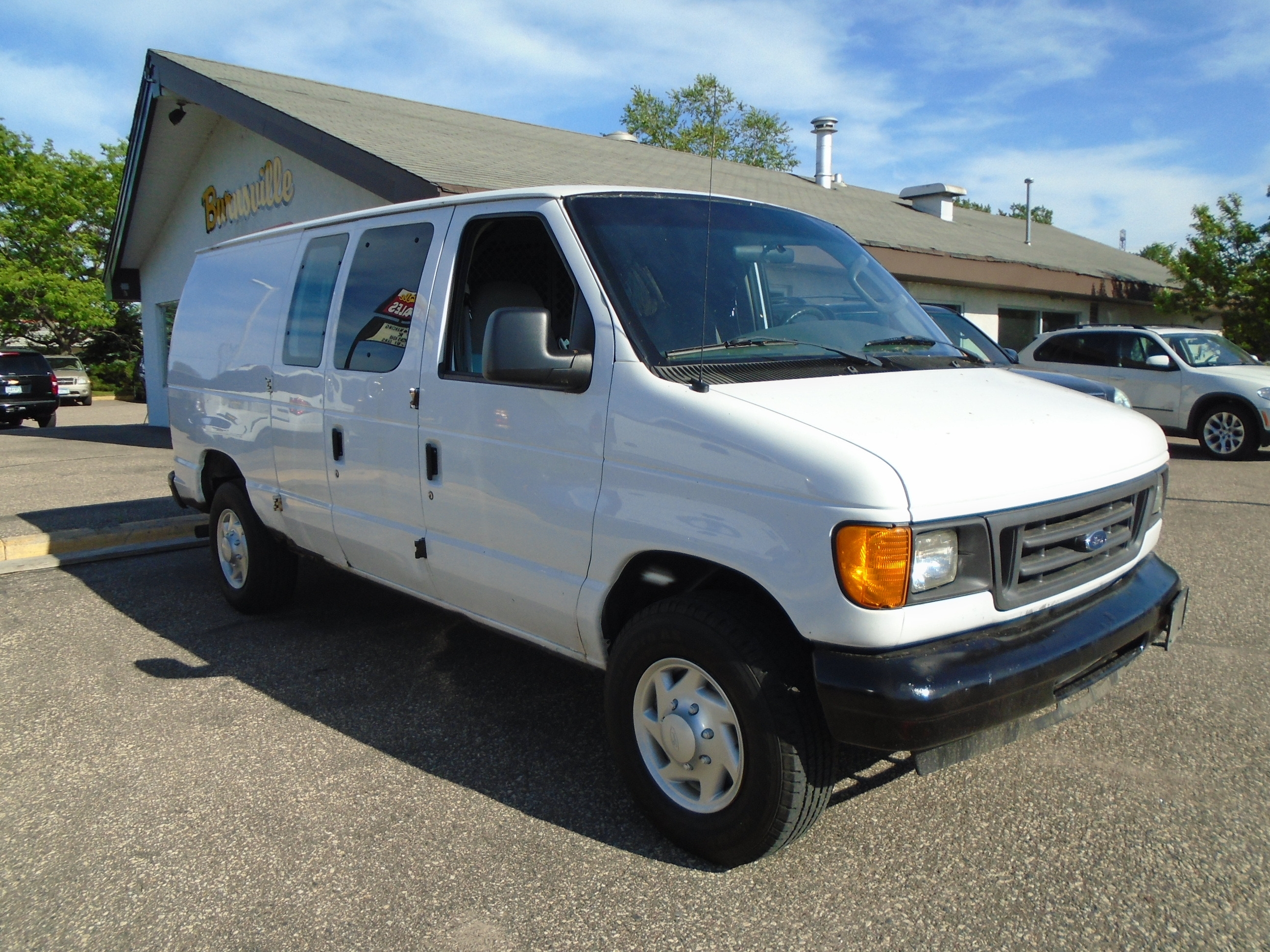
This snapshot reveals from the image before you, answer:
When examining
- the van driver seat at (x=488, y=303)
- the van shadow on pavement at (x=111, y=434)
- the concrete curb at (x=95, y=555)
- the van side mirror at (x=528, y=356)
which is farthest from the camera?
the van shadow on pavement at (x=111, y=434)

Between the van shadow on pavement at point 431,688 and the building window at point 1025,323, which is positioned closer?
the van shadow on pavement at point 431,688

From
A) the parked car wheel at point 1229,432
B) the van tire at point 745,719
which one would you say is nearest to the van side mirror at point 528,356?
the van tire at point 745,719

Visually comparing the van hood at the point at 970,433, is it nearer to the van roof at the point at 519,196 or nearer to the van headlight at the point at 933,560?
the van headlight at the point at 933,560

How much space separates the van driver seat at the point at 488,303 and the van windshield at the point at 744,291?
45 cm

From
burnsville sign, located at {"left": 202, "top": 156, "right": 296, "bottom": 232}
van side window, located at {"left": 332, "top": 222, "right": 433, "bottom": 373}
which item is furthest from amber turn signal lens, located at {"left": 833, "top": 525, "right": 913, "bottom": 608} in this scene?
burnsville sign, located at {"left": 202, "top": 156, "right": 296, "bottom": 232}

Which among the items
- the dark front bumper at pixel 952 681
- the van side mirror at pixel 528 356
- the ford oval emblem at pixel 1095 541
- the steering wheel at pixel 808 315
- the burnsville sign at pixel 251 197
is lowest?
the dark front bumper at pixel 952 681

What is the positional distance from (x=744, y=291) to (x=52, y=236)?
139 feet

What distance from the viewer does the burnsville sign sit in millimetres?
13445

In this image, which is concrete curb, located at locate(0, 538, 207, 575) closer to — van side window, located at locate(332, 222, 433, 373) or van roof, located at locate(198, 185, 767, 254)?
van side window, located at locate(332, 222, 433, 373)

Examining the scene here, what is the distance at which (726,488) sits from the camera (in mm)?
2732

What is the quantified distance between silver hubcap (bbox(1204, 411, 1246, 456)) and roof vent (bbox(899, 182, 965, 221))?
1086 centimetres

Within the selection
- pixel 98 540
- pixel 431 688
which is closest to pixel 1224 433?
pixel 431 688

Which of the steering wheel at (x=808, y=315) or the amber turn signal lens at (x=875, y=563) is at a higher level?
the steering wheel at (x=808, y=315)

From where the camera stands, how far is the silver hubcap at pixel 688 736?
284 cm
